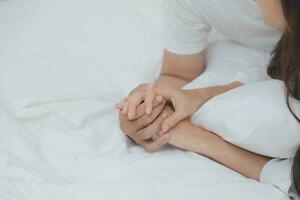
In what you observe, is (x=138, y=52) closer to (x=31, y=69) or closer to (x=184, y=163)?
(x=31, y=69)

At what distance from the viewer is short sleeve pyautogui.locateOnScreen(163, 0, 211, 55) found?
3.64ft

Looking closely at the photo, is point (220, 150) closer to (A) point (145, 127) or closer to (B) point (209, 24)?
(A) point (145, 127)

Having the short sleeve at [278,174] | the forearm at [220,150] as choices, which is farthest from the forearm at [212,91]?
the short sleeve at [278,174]

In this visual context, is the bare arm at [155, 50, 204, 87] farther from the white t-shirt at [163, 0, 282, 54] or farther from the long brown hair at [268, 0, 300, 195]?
the long brown hair at [268, 0, 300, 195]

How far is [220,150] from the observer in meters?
0.94

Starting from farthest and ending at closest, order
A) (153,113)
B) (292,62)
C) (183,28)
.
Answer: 1. (183,28)
2. (153,113)
3. (292,62)

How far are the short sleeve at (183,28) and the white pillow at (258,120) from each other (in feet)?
0.79

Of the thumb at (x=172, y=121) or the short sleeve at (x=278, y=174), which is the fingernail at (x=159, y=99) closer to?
the thumb at (x=172, y=121)

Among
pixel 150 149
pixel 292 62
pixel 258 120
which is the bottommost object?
pixel 150 149

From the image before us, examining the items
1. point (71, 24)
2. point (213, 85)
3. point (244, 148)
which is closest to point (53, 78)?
point (71, 24)

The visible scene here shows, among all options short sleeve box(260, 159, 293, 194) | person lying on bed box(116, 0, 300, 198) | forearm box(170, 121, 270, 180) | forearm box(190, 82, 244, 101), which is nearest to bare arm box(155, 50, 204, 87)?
person lying on bed box(116, 0, 300, 198)

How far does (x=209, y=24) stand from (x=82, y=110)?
39cm

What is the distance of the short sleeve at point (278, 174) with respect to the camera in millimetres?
854

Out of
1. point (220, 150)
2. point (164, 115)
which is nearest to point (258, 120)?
point (220, 150)
